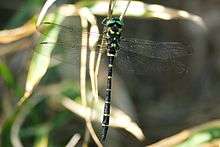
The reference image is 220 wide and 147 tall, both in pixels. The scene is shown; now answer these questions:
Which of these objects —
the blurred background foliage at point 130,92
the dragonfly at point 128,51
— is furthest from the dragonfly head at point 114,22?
the blurred background foliage at point 130,92

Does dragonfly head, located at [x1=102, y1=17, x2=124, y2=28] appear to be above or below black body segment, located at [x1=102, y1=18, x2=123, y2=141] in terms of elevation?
above

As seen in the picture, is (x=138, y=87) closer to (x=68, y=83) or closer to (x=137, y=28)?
(x=137, y=28)

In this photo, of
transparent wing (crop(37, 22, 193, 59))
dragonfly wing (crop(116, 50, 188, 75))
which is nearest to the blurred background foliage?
transparent wing (crop(37, 22, 193, 59))

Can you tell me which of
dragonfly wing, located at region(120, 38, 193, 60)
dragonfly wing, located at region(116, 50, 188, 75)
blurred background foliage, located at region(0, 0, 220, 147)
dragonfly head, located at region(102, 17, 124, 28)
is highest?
dragonfly head, located at region(102, 17, 124, 28)

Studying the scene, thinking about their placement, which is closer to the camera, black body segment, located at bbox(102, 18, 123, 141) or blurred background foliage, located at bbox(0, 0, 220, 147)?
black body segment, located at bbox(102, 18, 123, 141)

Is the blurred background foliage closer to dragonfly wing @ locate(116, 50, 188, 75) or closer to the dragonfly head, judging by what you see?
the dragonfly head

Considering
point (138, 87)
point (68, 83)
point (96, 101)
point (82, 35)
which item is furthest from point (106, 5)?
point (138, 87)
